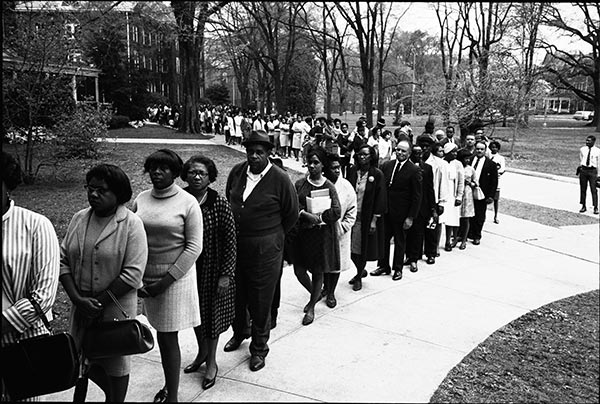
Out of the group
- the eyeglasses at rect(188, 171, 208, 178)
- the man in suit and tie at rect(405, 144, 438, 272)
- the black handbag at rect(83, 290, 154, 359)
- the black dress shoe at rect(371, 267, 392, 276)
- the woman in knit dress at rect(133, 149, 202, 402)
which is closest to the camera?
the black handbag at rect(83, 290, 154, 359)

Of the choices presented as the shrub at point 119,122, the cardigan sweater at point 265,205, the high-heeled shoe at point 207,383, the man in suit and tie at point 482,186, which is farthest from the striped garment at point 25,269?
the shrub at point 119,122

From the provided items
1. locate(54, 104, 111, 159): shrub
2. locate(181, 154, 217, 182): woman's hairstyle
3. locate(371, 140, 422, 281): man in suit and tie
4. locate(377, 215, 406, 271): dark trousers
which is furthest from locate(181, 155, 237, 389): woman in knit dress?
locate(54, 104, 111, 159): shrub

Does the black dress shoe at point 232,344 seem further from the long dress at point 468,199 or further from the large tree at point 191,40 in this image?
the large tree at point 191,40

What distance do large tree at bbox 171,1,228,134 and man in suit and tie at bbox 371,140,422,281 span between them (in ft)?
53.5

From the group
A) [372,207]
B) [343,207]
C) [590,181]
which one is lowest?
[590,181]

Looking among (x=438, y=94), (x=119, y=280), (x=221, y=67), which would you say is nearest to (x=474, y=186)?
(x=119, y=280)

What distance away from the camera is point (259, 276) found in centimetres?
408

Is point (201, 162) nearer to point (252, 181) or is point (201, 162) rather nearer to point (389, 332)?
point (252, 181)

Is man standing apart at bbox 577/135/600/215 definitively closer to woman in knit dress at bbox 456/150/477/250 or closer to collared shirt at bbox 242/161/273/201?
woman in knit dress at bbox 456/150/477/250

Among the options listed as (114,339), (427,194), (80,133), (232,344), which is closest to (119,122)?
(80,133)

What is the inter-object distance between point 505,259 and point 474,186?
49.2 inches

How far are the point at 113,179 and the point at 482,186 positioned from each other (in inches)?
267

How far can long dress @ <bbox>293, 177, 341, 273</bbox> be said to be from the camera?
504cm

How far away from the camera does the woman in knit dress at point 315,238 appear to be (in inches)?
197
